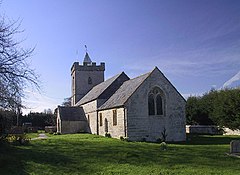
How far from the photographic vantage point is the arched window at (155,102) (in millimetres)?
30359

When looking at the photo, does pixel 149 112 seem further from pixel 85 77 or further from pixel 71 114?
pixel 85 77

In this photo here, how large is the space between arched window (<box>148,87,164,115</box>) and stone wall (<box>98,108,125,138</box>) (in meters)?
2.91

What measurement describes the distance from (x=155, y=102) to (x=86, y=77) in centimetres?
3136

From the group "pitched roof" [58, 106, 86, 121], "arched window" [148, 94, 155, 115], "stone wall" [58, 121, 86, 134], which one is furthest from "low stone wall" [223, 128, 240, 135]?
"pitched roof" [58, 106, 86, 121]

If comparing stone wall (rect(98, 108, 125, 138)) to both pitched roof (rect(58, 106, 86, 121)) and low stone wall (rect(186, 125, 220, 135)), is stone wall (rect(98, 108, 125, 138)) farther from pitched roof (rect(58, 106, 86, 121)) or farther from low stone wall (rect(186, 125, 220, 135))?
low stone wall (rect(186, 125, 220, 135))

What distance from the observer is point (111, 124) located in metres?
33.5

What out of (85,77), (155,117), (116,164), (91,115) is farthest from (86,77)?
(116,164)

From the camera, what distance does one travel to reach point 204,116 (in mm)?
46188

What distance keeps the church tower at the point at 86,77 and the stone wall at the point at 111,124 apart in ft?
74.3

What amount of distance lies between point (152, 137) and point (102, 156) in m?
13.1

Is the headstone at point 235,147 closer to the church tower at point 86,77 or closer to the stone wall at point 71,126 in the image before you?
the stone wall at point 71,126

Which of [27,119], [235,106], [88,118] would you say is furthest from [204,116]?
[27,119]

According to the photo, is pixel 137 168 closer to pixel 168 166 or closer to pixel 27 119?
pixel 168 166

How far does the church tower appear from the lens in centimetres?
5953
